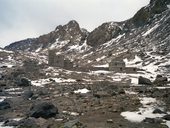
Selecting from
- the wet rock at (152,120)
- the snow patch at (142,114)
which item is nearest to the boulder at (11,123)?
the snow patch at (142,114)

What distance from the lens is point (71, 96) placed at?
165ft

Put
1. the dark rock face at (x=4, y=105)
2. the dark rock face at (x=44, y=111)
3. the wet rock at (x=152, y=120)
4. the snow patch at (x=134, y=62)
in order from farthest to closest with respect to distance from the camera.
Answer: the snow patch at (x=134, y=62) < the dark rock face at (x=4, y=105) < the dark rock face at (x=44, y=111) < the wet rock at (x=152, y=120)

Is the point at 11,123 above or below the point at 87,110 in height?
below

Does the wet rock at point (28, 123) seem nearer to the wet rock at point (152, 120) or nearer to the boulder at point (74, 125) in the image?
the boulder at point (74, 125)

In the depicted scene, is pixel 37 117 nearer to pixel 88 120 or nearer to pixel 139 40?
pixel 88 120

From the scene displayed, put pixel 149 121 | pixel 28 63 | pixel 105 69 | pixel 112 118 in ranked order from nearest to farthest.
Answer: pixel 149 121 → pixel 112 118 → pixel 28 63 → pixel 105 69

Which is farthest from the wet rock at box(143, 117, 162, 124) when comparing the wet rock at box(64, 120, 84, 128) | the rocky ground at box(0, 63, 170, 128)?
the wet rock at box(64, 120, 84, 128)

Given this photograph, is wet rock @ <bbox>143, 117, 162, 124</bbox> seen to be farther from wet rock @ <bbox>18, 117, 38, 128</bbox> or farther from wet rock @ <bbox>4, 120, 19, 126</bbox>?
wet rock @ <bbox>4, 120, 19, 126</bbox>

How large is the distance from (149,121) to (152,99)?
13.0 metres

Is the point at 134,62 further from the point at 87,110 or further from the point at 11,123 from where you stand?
the point at 11,123

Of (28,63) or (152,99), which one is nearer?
(152,99)

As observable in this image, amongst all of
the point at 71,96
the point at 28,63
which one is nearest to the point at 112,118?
the point at 71,96

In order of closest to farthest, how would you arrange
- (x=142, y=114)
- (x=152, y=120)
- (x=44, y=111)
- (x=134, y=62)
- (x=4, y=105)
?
(x=152, y=120), (x=142, y=114), (x=44, y=111), (x=4, y=105), (x=134, y=62)

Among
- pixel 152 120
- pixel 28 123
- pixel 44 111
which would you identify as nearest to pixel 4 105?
pixel 44 111
